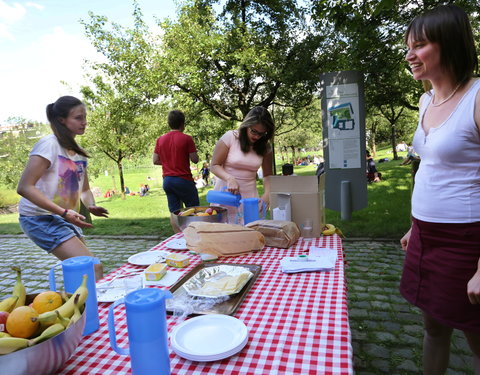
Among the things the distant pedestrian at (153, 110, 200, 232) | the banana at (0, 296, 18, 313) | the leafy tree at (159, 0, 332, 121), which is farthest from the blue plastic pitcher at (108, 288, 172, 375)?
the leafy tree at (159, 0, 332, 121)

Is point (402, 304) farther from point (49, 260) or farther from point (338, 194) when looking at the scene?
point (49, 260)

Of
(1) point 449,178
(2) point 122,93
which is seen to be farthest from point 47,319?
(2) point 122,93

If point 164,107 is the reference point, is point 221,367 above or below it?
below

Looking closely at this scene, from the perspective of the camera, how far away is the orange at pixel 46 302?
0.95 m

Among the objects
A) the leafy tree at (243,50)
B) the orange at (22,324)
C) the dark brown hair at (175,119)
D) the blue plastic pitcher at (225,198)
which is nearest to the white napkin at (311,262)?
the blue plastic pitcher at (225,198)

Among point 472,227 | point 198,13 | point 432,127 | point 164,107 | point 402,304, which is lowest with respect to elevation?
point 402,304

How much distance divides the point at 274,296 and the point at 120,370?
2.05 feet

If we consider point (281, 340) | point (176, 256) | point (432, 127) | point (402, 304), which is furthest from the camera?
point (402, 304)

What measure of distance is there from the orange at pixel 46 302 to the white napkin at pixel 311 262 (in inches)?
37.2

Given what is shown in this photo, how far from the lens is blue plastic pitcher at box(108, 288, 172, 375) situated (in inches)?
30.7

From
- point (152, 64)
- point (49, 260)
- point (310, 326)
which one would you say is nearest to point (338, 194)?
point (49, 260)

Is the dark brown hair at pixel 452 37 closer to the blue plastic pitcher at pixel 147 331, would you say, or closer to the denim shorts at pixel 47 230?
the blue plastic pitcher at pixel 147 331

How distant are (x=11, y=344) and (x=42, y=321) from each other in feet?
0.32

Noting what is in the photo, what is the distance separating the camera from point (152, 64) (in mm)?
9352
